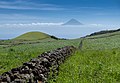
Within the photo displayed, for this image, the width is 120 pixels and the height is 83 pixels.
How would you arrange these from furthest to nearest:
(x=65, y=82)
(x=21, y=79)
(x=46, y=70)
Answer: (x=46, y=70)
(x=65, y=82)
(x=21, y=79)

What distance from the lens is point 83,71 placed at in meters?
21.2

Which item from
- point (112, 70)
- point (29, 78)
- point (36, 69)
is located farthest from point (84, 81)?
point (112, 70)

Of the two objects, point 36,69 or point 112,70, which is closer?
point 36,69

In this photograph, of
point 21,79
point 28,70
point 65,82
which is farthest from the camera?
point 65,82

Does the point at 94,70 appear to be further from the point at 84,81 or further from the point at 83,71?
the point at 84,81

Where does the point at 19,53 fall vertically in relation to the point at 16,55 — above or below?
below

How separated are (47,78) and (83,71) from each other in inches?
189

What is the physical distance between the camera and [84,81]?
1694 cm

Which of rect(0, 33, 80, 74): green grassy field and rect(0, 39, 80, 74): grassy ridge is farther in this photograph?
rect(0, 33, 80, 74): green grassy field

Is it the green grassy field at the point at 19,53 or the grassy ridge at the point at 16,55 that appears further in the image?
the green grassy field at the point at 19,53

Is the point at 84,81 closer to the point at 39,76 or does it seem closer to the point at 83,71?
the point at 39,76

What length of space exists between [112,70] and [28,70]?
27.9 feet

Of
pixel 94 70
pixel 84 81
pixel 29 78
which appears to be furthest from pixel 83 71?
pixel 29 78

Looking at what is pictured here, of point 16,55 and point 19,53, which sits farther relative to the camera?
point 19,53
